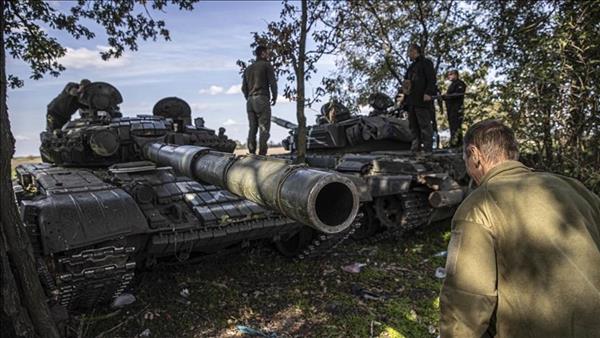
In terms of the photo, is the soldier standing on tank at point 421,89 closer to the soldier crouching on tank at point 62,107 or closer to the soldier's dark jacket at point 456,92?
the soldier's dark jacket at point 456,92

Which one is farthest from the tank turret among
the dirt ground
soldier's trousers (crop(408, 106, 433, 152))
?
the dirt ground

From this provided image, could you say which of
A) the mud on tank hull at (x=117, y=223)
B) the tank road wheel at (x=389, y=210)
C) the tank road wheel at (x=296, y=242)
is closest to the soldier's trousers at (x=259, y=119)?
the tank road wheel at (x=296, y=242)

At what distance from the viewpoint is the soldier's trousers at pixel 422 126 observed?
8.54 m

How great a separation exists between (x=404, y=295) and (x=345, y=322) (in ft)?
3.64

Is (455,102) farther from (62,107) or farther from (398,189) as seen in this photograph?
(62,107)

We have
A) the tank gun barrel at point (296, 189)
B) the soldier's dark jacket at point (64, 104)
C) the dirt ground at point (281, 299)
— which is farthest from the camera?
the soldier's dark jacket at point (64, 104)

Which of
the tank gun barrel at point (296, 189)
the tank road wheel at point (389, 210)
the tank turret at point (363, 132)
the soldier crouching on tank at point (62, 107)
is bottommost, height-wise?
the tank road wheel at point (389, 210)

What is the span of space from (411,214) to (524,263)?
17.8 feet

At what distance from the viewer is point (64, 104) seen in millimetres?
8266

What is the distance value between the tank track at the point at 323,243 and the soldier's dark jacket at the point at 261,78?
2.84 meters

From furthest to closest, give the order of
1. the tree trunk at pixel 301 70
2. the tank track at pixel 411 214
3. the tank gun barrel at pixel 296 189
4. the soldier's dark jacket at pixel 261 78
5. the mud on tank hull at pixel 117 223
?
the soldier's dark jacket at pixel 261 78
the tree trunk at pixel 301 70
the tank track at pixel 411 214
the mud on tank hull at pixel 117 223
the tank gun barrel at pixel 296 189

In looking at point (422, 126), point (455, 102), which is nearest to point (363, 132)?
point (422, 126)

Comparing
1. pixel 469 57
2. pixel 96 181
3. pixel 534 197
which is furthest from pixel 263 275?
pixel 469 57

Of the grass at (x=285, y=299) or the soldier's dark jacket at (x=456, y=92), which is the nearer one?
the grass at (x=285, y=299)
